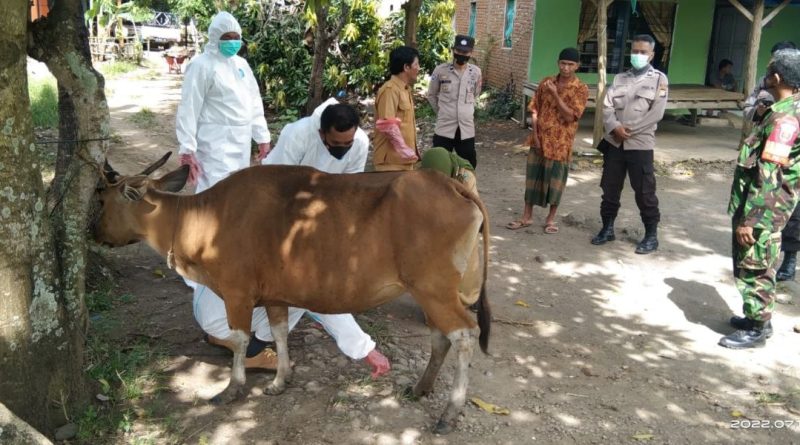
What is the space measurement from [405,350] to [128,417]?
1798 millimetres

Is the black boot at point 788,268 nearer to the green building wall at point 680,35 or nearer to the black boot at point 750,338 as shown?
the black boot at point 750,338

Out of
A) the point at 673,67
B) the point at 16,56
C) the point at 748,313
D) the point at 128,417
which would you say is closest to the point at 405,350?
the point at 128,417

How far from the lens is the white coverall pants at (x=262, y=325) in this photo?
13.2ft

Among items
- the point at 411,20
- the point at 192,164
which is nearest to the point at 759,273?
the point at 192,164

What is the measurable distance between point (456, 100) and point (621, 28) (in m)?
8.15

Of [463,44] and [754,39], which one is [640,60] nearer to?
[463,44]

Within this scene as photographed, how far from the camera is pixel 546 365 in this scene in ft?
Result: 14.7

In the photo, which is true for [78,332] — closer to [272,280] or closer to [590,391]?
[272,280]

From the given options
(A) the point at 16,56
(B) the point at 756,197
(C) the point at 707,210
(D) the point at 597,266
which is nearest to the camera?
(A) the point at 16,56

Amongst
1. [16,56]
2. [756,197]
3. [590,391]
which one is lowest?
[590,391]

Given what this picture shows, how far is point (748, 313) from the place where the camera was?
474 cm

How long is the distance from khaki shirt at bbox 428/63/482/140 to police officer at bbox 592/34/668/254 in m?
1.45

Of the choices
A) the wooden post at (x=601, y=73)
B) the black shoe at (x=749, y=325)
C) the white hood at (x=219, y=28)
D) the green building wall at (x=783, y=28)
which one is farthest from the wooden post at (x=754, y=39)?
the white hood at (x=219, y=28)

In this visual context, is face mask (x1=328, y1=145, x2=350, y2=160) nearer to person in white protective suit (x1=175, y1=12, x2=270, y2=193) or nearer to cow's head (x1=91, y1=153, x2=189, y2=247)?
cow's head (x1=91, y1=153, x2=189, y2=247)
